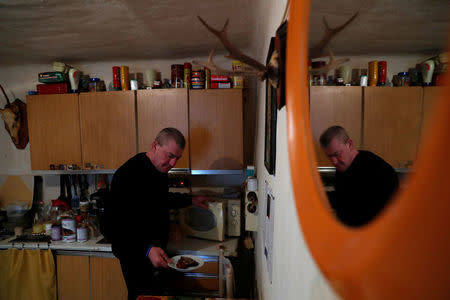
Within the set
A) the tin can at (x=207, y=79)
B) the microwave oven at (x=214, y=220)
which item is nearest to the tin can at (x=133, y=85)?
the tin can at (x=207, y=79)

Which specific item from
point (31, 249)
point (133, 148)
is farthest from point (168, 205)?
point (31, 249)

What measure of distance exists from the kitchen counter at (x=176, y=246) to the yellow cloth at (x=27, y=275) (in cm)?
5

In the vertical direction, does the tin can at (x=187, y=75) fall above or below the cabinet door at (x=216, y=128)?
above

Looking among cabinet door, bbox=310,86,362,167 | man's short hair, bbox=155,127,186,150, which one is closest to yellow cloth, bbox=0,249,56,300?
man's short hair, bbox=155,127,186,150

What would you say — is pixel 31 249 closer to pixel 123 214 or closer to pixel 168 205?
pixel 123 214

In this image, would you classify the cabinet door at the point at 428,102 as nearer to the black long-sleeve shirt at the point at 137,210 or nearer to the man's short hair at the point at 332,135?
the man's short hair at the point at 332,135

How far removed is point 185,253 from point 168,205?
42 cm

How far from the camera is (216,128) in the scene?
2.10m

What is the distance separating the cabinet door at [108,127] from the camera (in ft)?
6.95

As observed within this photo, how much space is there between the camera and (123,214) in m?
1.67

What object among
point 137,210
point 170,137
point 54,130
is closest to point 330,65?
point 170,137

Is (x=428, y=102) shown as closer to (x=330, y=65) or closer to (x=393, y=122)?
(x=393, y=122)

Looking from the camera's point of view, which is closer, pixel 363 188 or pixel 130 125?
pixel 363 188

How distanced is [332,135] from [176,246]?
1.97 meters
